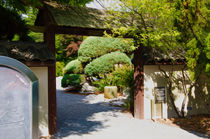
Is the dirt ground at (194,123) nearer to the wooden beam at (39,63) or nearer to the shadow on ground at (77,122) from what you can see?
the shadow on ground at (77,122)

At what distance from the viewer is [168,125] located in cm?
667

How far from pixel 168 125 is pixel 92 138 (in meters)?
2.87

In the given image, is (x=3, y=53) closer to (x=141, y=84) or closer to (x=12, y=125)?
(x=12, y=125)

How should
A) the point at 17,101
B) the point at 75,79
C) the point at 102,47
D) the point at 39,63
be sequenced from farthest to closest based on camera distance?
1. the point at 75,79
2. the point at 102,47
3. the point at 39,63
4. the point at 17,101

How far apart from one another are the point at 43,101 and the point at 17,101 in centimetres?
309

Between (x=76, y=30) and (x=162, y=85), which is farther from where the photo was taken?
(x=162, y=85)

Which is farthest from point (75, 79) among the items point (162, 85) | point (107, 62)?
→ point (162, 85)

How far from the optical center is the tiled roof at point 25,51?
484 cm

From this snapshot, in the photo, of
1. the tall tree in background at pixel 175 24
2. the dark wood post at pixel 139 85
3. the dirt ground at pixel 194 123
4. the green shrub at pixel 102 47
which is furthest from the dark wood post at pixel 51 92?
the green shrub at pixel 102 47

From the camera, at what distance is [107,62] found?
14.5 meters

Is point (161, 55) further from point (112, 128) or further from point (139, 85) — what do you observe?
point (112, 128)

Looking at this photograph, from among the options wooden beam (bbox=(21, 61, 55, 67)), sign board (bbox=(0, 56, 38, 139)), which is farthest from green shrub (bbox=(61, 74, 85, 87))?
sign board (bbox=(0, 56, 38, 139))

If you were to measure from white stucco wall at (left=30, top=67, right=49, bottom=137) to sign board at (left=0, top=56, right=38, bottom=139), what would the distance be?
293 cm

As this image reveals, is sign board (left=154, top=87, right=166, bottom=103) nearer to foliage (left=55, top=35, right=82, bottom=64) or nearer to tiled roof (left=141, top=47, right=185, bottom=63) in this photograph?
tiled roof (left=141, top=47, right=185, bottom=63)
